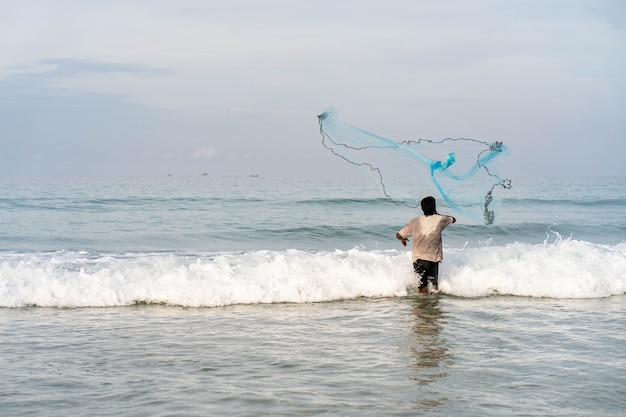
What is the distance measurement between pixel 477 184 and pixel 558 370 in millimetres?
4337

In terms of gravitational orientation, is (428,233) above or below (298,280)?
above

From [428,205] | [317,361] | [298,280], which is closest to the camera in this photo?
[317,361]

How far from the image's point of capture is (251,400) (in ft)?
16.7

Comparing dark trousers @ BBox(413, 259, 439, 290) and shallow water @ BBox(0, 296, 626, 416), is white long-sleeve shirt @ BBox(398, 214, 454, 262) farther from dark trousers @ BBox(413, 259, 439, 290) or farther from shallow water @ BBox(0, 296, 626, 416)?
shallow water @ BBox(0, 296, 626, 416)

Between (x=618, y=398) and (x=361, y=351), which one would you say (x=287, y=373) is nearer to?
(x=361, y=351)

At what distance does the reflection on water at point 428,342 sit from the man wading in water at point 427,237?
48cm

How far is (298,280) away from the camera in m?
10.5

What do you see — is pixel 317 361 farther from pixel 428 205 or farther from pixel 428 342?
pixel 428 205

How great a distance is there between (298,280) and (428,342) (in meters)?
3.78

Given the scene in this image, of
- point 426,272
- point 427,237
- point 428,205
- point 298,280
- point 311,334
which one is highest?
point 428,205

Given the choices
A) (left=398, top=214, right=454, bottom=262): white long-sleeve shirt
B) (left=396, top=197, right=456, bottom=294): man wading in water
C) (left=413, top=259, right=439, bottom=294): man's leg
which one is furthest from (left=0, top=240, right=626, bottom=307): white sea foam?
(left=398, top=214, right=454, bottom=262): white long-sleeve shirt

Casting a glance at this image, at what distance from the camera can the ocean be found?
5.13 m

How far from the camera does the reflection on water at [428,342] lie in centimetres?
583

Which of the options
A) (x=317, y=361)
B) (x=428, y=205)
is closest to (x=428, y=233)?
(x=428, y=205)
